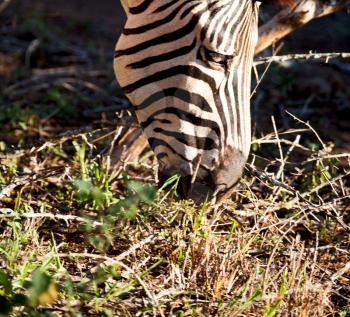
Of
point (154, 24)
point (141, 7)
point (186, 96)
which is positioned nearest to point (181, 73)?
point (186, 96)

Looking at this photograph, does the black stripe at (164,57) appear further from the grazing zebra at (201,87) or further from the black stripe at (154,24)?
the black stripe at (154,24)

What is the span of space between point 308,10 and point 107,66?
2.48 metres

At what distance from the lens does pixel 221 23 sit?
102 inches

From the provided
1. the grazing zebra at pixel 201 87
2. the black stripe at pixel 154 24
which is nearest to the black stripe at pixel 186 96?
the grazing zebra at pixel 201 87

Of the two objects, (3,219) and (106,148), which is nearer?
(3,219)

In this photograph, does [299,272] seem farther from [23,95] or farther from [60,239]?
[23,95]

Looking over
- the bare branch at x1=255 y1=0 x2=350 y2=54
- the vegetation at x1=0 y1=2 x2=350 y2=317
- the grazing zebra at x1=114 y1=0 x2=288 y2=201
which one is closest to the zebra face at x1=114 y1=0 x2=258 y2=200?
the grazing zebra at x1=114 y1=0 x2=288 y2=201

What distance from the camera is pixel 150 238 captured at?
2.60 metres

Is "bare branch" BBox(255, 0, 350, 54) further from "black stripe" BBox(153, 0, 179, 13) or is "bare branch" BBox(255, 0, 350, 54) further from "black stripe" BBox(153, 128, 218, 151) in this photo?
"black stripe" BBox(153, 128, 218, 151)

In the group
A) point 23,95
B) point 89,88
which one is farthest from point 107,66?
point 23,95

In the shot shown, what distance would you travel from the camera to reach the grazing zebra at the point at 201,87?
258cm

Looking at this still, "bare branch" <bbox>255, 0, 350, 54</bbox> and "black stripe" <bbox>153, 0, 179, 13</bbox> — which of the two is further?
"bare branch" <bbox>255, 0, 350, 54</bbox>

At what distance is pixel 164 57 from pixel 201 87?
20cm

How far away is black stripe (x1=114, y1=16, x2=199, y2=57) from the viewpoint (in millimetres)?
2594
